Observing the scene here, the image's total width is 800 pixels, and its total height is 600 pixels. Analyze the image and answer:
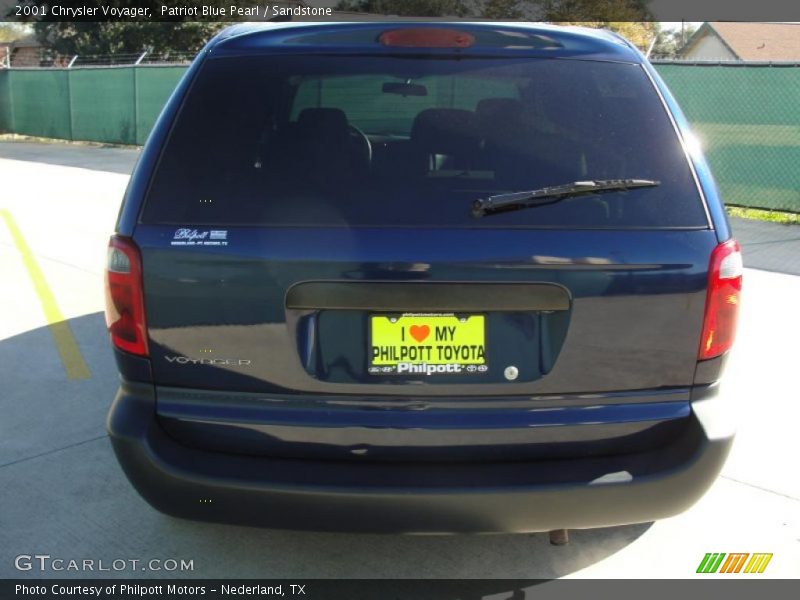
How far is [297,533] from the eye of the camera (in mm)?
3566

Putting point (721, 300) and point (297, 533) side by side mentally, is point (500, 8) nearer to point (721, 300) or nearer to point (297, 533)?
point (297, 533)

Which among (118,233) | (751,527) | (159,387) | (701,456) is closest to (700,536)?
(751,527)

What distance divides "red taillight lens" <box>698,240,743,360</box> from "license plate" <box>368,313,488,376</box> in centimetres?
70

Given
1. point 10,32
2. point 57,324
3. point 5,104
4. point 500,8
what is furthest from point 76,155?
point 10,32

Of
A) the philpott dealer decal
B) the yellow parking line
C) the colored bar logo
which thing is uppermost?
the philpott dealer decal

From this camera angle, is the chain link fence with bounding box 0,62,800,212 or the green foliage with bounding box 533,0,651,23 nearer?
the chain link fence with bounding box 0,62,800,212

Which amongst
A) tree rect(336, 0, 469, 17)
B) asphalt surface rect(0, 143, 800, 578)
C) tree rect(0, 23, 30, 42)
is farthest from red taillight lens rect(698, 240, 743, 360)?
tree rect(0, 23, 30, 42)

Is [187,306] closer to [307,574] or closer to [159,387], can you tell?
[159,387]

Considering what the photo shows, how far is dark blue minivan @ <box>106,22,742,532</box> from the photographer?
8.91 feet

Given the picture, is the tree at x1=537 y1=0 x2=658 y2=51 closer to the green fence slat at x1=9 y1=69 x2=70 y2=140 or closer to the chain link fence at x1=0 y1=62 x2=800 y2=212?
the green fence slat at x1=9 y1=69 x2=70 y2=140

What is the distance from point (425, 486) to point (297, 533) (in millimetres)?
1032

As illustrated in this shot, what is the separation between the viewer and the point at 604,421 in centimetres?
280

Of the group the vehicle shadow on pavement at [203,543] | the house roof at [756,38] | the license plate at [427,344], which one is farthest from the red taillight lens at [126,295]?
→ the house roof at [756,38]

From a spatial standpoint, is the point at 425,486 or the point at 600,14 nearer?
the point at 425,486
